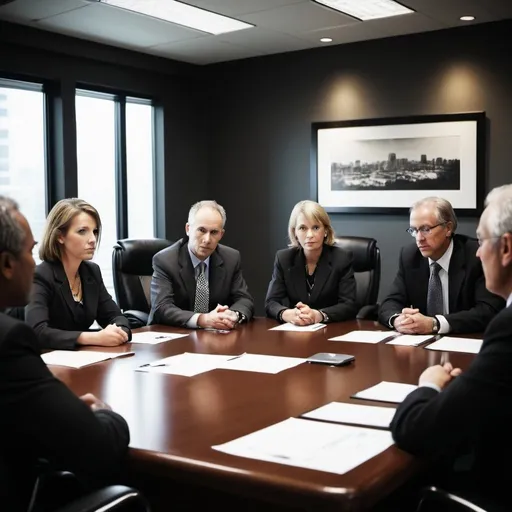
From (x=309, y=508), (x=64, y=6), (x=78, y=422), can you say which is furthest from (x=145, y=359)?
(x=64, y=6)

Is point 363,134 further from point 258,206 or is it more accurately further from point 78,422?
point 78,422

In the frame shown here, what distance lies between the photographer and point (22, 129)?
5117 millimetres

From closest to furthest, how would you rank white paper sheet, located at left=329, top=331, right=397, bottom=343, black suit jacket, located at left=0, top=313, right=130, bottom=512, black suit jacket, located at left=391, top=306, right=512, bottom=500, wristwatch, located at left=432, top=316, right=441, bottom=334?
1. black suit jacket, located at left=0, top=313, right=130, bottom=512
2. black suit jacket, located at left=391, top=306, right=512, bottom=500
3. white paper sheet, located at left=329, top=331, right=397, bottom=343
4. wristwatch, located at left=432, top=316, right=441, bottom=334

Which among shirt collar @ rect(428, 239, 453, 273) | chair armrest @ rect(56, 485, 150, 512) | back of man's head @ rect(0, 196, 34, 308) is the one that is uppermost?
back of man's head @ rect(0, 196, 34, 308)

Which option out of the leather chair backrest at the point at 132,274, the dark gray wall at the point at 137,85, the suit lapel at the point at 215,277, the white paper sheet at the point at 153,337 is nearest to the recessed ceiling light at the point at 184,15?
the dark gray wall at the point at 137,85

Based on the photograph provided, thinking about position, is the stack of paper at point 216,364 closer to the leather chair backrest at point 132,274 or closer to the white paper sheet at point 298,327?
the white paper sheet at point 298,327

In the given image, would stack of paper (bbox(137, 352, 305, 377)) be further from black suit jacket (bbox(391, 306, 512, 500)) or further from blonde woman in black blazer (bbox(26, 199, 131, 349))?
black suit jacket (bbox(391, 306, 512, 500))

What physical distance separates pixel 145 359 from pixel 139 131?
3859 mm

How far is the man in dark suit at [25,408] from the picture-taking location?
1337 millimetres

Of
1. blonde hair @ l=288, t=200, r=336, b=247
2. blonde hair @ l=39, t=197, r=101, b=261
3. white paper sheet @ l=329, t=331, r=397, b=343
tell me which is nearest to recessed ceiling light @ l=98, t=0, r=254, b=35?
blonde hair @ l=288, t=200, r=336, b=247

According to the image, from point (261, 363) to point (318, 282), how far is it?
1319 mm

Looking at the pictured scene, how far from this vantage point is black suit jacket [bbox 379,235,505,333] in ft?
10.1

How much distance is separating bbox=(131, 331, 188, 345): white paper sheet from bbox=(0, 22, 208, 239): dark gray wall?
7.90 feet

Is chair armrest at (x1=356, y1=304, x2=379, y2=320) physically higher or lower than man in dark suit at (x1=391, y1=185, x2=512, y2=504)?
lower
